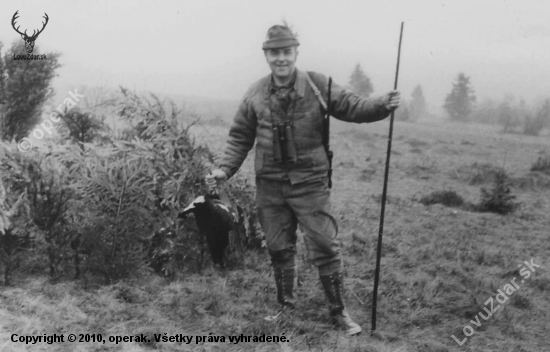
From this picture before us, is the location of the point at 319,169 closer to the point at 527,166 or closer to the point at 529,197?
the point at 529,197

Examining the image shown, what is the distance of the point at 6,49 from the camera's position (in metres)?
4.77

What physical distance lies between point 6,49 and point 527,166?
13637mm

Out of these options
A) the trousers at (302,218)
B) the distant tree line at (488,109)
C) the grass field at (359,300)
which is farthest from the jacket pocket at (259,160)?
the distant tree line at (488,109)

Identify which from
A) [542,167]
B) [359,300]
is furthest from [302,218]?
[542,167]

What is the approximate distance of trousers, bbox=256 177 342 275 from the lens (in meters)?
3.50

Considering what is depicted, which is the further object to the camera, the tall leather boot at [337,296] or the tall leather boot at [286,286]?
the tall leather boot at [286,286]

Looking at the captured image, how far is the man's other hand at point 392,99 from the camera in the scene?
10.1 feet

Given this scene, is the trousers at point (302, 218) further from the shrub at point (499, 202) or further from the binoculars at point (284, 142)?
the shrub at point (499, 202)

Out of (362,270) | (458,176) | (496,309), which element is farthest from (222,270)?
(458,176)

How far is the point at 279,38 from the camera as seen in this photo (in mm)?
3418

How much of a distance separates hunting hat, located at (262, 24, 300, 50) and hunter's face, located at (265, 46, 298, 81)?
0.04 m

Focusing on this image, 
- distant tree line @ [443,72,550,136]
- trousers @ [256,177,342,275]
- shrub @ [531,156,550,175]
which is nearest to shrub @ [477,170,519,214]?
shrub @ [531,156,550,175]

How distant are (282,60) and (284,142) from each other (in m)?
0.61

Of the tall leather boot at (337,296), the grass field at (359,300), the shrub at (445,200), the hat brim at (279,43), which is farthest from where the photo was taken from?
the shrub at (445,200)
